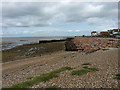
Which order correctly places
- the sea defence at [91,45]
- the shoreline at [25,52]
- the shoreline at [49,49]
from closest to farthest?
the shoreline at [25,52]
the shoreline at [49,49]
the sea defence at [91,45]

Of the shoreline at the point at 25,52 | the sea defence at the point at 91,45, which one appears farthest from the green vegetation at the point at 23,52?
the sea defence at the point at 91,45

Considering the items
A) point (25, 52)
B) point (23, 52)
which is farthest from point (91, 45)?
point (23, 52)

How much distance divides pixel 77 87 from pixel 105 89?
4.94ft

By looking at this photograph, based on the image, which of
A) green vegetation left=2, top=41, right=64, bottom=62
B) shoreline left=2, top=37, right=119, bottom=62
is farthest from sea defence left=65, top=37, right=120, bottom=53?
green vegetation left=2, top=41, right=64, bottom=62

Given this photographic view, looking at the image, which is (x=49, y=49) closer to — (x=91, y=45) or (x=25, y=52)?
(x=25, y=52)

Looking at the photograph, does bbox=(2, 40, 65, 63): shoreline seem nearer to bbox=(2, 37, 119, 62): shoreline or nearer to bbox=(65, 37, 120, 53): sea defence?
bbox=(2, 37, 119, 62): shoreline

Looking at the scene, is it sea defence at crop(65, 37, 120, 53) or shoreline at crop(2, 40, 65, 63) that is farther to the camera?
sea defence at crop(65, 37, 120, 53)

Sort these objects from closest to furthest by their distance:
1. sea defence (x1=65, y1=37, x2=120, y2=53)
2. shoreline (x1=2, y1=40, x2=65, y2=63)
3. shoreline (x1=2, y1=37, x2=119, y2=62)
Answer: shoreline (x1=2, y1=40, x2=65, y2=63)
shoreline (x1=2, y1=37, x2=119, y2=62)
sea defence (x1=65, y1=37, x2=120, y2=53)

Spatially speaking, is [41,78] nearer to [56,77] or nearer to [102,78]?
[56,77]

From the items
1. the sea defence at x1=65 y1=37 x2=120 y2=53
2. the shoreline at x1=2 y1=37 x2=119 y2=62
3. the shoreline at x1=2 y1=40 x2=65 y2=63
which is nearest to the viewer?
the shoreline at x1=2 y1=40 x2=65 y2=63

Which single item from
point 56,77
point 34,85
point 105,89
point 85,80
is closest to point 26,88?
point 34,85

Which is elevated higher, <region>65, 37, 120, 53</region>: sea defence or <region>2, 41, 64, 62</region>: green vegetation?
<region>65, 37, 120, 53</region>: sea defence

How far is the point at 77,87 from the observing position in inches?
282

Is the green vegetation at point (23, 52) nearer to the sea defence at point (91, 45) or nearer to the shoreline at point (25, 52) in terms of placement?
the shoreline at point (25, 52)
